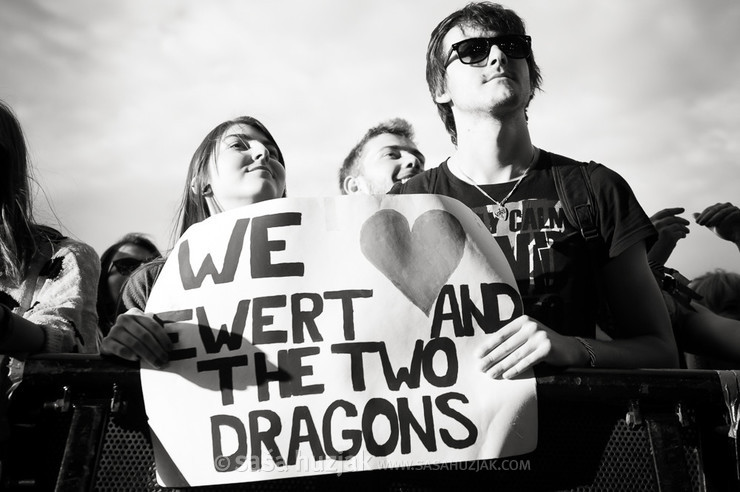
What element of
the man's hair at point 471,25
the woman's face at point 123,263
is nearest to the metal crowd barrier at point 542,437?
the man's hair at point 471,25

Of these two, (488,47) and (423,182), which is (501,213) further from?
(488,47)

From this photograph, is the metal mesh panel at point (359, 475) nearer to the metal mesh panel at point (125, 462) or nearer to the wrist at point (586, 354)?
the metal mesh panel at point (125, 462)

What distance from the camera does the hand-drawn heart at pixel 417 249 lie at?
157 centimetres

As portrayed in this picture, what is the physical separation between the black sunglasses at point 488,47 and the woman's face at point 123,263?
2922mm

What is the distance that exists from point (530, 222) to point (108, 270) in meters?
3.60

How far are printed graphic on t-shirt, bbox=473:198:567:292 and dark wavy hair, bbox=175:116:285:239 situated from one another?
1237 mm

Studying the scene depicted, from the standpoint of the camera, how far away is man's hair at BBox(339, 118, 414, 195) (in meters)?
4.75

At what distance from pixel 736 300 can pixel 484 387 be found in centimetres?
287

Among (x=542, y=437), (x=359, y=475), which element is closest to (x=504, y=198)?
(x=542, y=437)

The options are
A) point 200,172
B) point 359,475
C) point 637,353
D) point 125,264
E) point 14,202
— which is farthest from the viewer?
point 125,264

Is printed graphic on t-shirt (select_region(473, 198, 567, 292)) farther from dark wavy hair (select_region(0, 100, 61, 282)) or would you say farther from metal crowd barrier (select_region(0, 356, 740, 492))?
dark wavy hair (select_region(0, 100, 61, 282))

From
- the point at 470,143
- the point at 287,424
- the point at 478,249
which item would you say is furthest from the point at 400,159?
the point at 287,424

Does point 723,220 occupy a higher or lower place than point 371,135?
lower

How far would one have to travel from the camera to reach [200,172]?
2.88 metres
